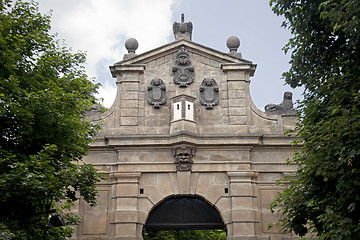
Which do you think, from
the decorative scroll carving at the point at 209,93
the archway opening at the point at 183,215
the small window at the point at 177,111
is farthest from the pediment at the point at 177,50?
the archway opening at the point at 183,215

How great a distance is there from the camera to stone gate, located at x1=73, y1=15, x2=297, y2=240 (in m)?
17.8

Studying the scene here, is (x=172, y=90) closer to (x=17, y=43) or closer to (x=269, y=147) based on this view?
(x=269, y=147)

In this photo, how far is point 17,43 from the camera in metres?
12.5

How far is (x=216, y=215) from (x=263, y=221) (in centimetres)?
185

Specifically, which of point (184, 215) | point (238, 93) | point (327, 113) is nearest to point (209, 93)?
point (238, 93)

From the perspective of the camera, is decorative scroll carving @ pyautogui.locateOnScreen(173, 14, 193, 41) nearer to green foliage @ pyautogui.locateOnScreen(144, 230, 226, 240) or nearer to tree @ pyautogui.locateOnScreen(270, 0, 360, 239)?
tree @ pyautogui.locateOnScreen(270, 0, 360, 239)

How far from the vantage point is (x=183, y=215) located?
59.6 ft

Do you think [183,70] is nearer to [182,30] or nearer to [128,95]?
[182,30]

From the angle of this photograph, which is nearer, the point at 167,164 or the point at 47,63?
the point at 47,63

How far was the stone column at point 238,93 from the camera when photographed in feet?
62.0

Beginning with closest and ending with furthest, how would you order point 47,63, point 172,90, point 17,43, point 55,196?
point 55,196 → point 17,43 → point 47,63 → point 172,90

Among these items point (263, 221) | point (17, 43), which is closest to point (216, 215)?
point (263, 221)

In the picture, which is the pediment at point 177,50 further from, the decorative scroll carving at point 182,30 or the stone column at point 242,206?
the stone column at point 242,206

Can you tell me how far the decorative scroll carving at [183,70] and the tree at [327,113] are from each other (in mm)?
6848
